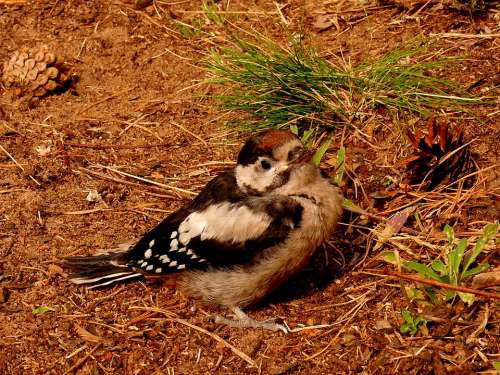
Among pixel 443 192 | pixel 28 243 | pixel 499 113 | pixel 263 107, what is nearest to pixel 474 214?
pixel 443 192

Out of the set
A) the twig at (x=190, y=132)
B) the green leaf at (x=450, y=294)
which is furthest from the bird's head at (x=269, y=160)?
the twig at (x=190, y=132)

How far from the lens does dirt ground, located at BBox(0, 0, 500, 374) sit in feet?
13.1

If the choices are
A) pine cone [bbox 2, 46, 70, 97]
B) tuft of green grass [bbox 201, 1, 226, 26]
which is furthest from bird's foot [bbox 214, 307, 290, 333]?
tuft of green grass [bbox 201, 1, 226, 26]

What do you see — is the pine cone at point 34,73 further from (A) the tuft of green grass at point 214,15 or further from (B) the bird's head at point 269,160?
(B) the bird's head at point 269,160

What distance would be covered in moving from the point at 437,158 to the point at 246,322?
56.5 inches

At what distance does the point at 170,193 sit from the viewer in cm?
513

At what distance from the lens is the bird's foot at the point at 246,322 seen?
4180 millimetres

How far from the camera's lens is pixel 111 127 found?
19.1 feet

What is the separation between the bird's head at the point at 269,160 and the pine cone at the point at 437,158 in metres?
0.81

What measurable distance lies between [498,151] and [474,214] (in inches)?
22.3

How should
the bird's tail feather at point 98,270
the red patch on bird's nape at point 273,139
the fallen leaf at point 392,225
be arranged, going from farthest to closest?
the fallen leaf at point 392,225 → the bird's tail feather at point 98,270 → the red patch on bird's nape at point 273,139

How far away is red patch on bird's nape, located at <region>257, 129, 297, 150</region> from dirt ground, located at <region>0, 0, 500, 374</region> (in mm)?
800

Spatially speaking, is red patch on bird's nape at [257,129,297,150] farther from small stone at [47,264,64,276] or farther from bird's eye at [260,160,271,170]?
small stone at [47,264,64,276]

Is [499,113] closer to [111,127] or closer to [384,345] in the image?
[384,345]
